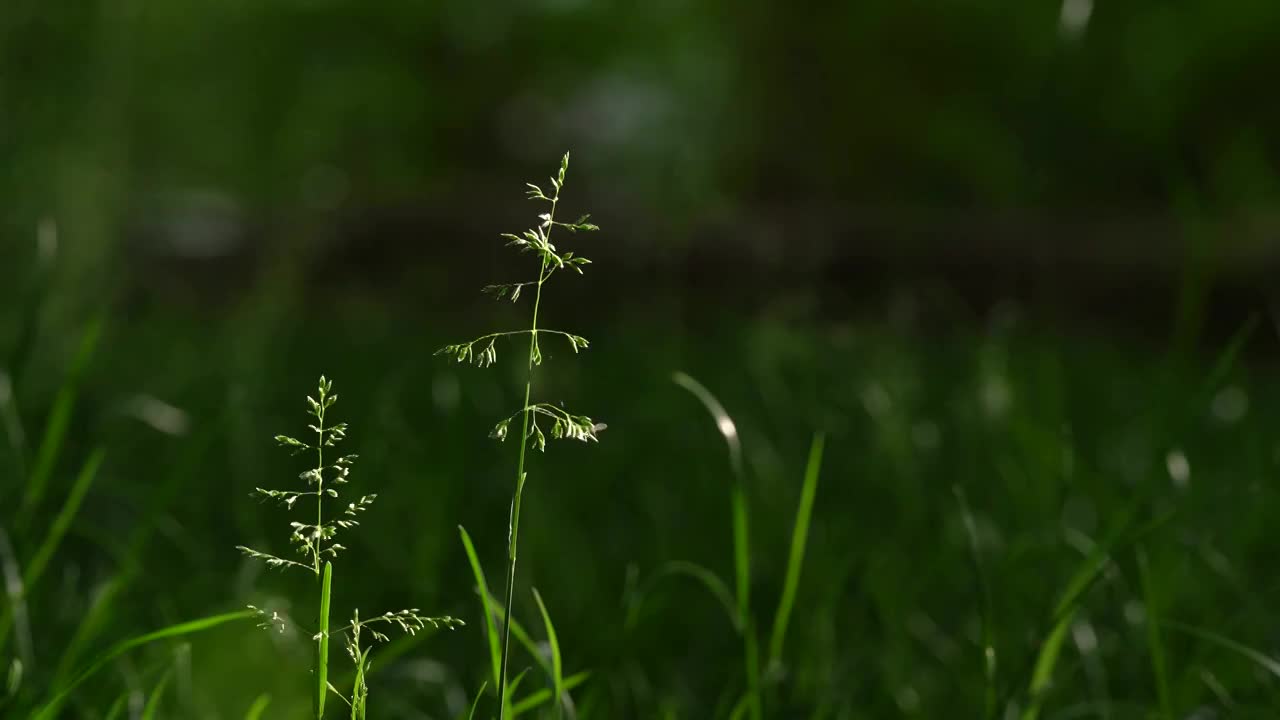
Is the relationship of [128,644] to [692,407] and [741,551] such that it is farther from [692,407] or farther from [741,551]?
[692,407]

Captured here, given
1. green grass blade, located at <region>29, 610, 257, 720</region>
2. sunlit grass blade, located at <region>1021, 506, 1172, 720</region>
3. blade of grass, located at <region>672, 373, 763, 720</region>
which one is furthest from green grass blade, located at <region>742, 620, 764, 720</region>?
green grass blade, located at <region>29, 610, 257, 720</region>

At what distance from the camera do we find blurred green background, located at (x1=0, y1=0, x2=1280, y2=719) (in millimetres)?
1178

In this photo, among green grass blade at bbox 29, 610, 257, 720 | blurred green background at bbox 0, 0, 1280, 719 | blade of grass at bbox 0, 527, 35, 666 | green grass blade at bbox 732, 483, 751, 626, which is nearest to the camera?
green grass blade at bbox 29, 610, 257, 720

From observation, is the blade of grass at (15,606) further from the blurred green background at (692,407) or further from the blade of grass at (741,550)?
the blade of grass at (741,550)

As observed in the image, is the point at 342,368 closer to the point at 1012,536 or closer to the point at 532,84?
the point at 1012,536

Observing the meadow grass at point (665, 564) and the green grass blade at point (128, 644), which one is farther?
the meadow grass at point (665, 564)

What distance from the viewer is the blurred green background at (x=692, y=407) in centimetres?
118

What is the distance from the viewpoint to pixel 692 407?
286cm

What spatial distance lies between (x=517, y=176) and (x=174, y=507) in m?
11.6

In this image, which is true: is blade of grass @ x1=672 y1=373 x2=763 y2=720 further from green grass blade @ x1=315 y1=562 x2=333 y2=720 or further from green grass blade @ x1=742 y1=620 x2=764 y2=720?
green grass blade @ x1=315 y1=562 x2=333 y2=720

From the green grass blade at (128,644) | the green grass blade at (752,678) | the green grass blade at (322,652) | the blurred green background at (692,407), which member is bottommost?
the blurred green background at (692,407)

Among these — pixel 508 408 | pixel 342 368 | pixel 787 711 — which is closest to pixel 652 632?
pixel 787 711

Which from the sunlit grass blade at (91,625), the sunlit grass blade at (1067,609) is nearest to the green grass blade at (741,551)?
the sunlit grass blade at (1067,609)

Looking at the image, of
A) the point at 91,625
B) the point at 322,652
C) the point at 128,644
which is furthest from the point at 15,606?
the point at 322,652
